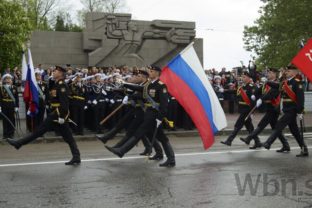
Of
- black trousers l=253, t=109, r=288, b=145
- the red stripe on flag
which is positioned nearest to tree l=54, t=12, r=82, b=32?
black trousers l=253, t=109, r=288, b=145

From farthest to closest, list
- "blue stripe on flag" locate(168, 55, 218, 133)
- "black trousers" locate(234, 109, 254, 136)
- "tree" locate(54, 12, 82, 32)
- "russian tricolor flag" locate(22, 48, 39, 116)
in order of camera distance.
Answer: "tree" locate(54, 12, 82, 32) < "russian tricolor flag" locate(22, 48, 39, 116) < "black trousers" locate(234, 109, 254, 136) < "blue stripe on flag" locate(168, 55, 218, 133)

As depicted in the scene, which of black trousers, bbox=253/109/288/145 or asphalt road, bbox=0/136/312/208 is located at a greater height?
black trousers, bbox=253/109/288/145

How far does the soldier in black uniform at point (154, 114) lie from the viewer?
370 inches

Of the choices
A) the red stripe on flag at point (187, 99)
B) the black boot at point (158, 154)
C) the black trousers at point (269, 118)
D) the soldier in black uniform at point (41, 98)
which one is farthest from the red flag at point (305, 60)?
the soldier in black uniform at point (41, 98)

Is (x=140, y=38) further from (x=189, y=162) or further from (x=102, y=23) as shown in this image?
(x=189, y=162)

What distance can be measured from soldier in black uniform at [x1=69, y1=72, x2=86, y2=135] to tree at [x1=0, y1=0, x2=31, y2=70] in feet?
68.5

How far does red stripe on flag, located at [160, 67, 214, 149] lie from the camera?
9797 mm

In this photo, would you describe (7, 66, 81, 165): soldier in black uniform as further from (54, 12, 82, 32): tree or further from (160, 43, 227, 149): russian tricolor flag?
(54, 12, 82, 32): tree

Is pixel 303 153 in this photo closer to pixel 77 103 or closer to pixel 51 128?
pixel 51 128

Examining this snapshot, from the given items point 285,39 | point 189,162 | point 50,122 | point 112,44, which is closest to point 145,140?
point 189,162

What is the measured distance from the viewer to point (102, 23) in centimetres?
2406

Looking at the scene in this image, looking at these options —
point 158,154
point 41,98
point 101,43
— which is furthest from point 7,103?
point 101,43

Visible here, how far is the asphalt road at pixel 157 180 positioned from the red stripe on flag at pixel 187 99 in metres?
0.61

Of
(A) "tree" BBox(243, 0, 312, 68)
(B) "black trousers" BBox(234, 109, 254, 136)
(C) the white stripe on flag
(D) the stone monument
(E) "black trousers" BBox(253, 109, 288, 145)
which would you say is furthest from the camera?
(A) "tree" BBox(243, 0, 312, 68)
